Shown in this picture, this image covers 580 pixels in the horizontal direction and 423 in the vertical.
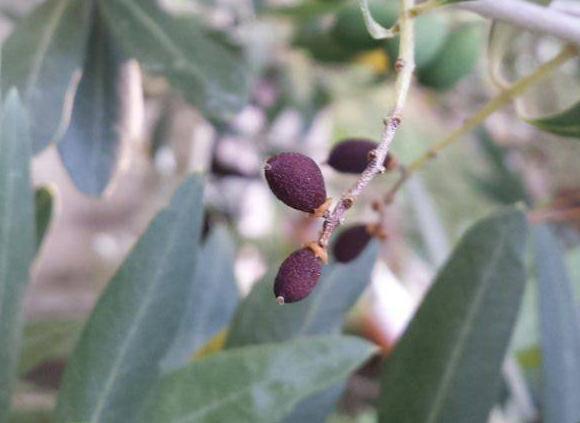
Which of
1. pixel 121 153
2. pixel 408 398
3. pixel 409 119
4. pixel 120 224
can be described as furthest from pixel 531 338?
pixel 120 224

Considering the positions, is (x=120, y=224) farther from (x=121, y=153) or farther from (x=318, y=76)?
(x=121, y=153)

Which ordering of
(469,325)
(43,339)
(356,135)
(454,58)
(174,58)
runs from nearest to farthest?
1. (469,325)
2. (174,58)
3. (43,339)
4. (454,58)
5. (356,135)

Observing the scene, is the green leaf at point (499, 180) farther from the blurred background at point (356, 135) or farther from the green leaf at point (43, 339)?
the green leaf at point (43, 339)

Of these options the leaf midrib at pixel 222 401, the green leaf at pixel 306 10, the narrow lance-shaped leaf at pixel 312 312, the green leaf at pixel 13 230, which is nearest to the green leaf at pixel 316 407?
the narrow lance-shaped leaf at pixel 312 312

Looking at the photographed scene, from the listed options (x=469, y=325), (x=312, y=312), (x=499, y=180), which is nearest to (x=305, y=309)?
(x=312, y=312)

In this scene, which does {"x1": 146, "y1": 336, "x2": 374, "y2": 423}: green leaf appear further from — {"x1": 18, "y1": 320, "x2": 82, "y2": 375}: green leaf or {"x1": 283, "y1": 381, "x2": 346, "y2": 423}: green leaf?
{"x1": 18, "y1": 320, "x2": 82, "y2": 375}: green leaf

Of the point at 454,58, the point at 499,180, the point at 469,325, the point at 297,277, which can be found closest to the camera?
the point at 297,277

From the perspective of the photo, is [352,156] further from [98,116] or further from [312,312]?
[98,116]
